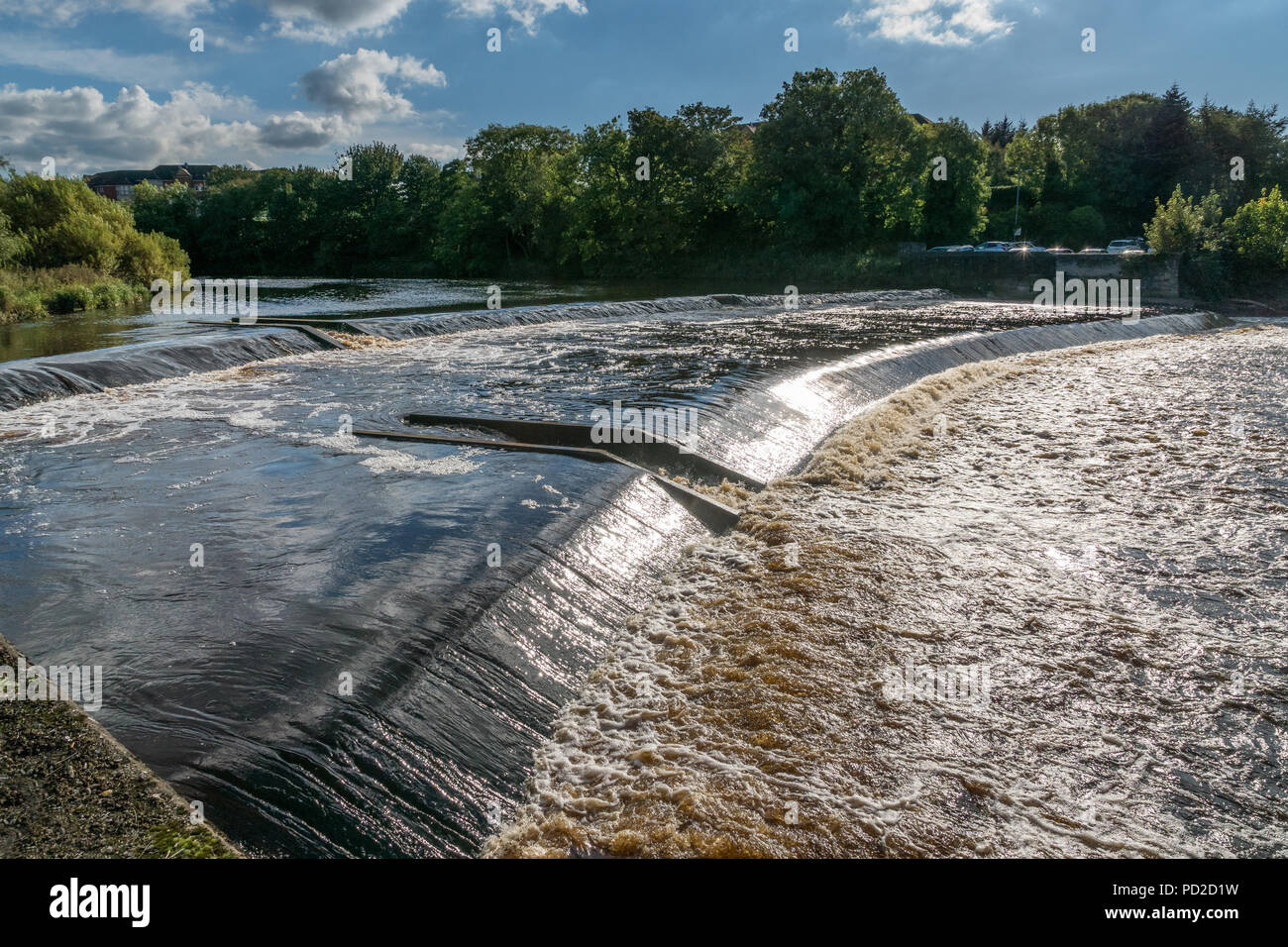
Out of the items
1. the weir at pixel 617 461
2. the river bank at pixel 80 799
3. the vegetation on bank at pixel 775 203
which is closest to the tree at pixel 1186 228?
the vegetation on bank at pixel 775 203

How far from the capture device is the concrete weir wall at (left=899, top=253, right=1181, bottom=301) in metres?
35.9

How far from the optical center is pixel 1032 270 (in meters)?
37.8

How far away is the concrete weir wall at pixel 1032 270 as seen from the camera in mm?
35938

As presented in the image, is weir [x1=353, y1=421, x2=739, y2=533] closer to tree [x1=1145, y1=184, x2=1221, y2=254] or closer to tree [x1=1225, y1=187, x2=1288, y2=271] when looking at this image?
tree [x1=1145, y1=184, x2=1221, y2=254]

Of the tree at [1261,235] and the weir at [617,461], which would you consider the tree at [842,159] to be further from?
the weir at [617,461]

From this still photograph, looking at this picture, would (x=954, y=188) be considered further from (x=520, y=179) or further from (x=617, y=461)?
(x=617, y=461)

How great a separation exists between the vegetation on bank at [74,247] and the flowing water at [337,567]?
66.0ft

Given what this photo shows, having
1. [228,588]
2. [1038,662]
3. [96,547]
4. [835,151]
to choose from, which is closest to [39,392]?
[96,547]

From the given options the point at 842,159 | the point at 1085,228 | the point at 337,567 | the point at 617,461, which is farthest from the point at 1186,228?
the point at 337,567

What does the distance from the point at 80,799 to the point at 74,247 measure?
3834 centimetres

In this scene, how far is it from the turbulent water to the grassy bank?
26.9 m

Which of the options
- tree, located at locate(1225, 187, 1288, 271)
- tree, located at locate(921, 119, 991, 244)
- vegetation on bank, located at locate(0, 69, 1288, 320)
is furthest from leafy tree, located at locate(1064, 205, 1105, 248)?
tree, located at locate(1225, 187, 1288, 271)

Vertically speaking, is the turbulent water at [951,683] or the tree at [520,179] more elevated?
the tree at [520,179]
